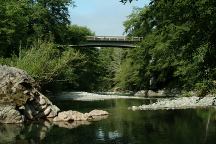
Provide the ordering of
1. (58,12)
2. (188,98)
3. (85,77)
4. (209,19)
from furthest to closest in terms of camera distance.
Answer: (85,77) < (58,12) < (188,98) < (209,19)

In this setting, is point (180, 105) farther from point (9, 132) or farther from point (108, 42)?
point (108, 42)

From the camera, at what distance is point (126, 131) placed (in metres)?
27.0

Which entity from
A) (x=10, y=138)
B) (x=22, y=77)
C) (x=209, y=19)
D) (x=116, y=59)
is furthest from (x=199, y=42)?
(x=116, y=59)

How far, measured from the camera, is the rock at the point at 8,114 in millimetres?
33531

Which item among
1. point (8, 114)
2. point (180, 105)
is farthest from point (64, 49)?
point (8, 114)

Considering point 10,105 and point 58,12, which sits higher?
point 58,12

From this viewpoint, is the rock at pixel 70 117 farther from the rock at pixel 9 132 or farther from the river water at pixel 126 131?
the rock at pixel 9 132

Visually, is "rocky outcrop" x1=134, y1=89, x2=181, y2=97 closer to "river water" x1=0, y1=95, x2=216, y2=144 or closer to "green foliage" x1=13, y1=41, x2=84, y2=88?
"green foliage" x1=13, y1=41, x2=84, y2=88

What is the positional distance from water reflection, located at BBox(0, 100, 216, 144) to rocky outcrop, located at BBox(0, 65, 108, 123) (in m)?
1.78

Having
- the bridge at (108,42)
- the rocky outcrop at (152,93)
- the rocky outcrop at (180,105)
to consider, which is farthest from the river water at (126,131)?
the bridge at (108,42)

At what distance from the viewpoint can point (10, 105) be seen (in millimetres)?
33781

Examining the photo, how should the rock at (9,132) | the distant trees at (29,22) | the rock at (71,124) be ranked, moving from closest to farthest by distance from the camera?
the rock at (9,132) → the rock at (71,124) → the distant trees at (29,22)

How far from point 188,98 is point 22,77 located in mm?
19412

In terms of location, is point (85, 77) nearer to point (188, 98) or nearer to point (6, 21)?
point (6, 21)
